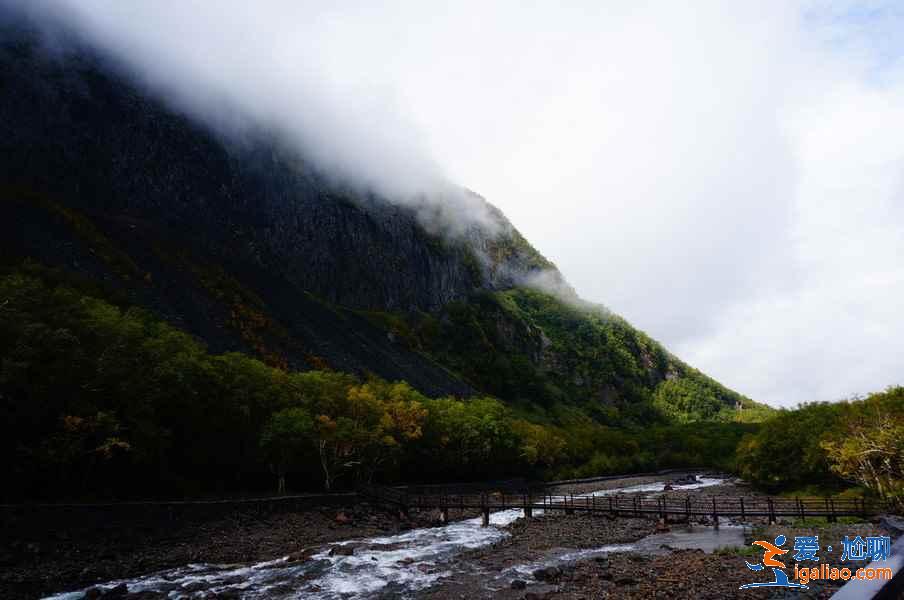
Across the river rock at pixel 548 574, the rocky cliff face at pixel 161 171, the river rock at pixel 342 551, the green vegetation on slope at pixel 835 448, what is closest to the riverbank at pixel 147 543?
the river rock at pixel 342 551

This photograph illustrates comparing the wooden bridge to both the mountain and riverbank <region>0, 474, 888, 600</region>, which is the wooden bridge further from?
the mountain

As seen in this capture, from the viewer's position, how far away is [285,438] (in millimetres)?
54281

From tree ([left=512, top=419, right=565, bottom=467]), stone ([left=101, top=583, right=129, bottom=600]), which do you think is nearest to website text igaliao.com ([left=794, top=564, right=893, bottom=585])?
stone ([left=101, top=583, right=129, bottom=600])

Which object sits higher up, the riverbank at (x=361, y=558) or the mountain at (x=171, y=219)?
the mountain at (x=171, y=219)

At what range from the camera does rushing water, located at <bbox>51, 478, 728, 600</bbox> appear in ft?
84.7

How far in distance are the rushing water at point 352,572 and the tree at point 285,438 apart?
1686cm

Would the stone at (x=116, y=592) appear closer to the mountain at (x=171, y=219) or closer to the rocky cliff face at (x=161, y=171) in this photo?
the mountain at (x=171, y=219)

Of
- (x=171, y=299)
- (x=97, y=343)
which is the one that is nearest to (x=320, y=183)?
(x=171, y=299)

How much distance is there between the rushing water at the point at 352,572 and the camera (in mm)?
25828

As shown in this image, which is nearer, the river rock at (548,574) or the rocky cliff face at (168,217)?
the river rock at (548,574)

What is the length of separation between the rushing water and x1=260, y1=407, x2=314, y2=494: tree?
1686 centimetres

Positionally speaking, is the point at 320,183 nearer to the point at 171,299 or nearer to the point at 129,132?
the point at 129,132

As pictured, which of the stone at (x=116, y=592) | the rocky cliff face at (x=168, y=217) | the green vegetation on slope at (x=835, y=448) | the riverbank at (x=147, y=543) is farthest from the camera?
the rocky cliff face at (x=168, y=217)

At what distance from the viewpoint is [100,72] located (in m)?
136
